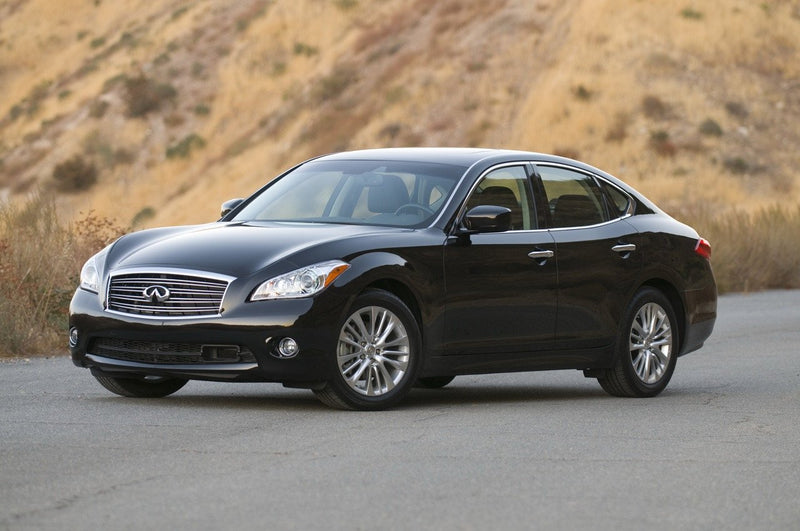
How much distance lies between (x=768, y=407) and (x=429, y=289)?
2532 millimetres

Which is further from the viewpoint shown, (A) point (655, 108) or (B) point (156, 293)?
(A) point (655, 108)

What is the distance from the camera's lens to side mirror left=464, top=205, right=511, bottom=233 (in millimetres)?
10797

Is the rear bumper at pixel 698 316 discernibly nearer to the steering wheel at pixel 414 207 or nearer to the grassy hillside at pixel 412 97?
the steering wheel at pixel 414 207

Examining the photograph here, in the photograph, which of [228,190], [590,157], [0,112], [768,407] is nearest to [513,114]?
[590,157]

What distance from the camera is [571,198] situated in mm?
12016

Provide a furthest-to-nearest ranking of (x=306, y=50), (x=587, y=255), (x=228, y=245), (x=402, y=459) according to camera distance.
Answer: (x=306, y=50), (x=587, y=255), (x=228, y=245), (x=402, y=459)

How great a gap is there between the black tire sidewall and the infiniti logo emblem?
41.4 inches

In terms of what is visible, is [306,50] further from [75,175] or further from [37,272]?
[37,272]

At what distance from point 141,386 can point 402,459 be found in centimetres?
328

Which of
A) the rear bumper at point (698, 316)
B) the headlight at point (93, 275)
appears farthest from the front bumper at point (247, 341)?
the rear bumper at point (698, 316)

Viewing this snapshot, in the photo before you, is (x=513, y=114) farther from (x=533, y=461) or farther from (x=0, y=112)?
(x=533, y=461)

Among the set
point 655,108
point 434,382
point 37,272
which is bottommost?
point 434,382

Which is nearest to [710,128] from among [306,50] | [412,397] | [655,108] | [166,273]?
[655,108]

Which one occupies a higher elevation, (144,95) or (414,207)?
(144,95)
